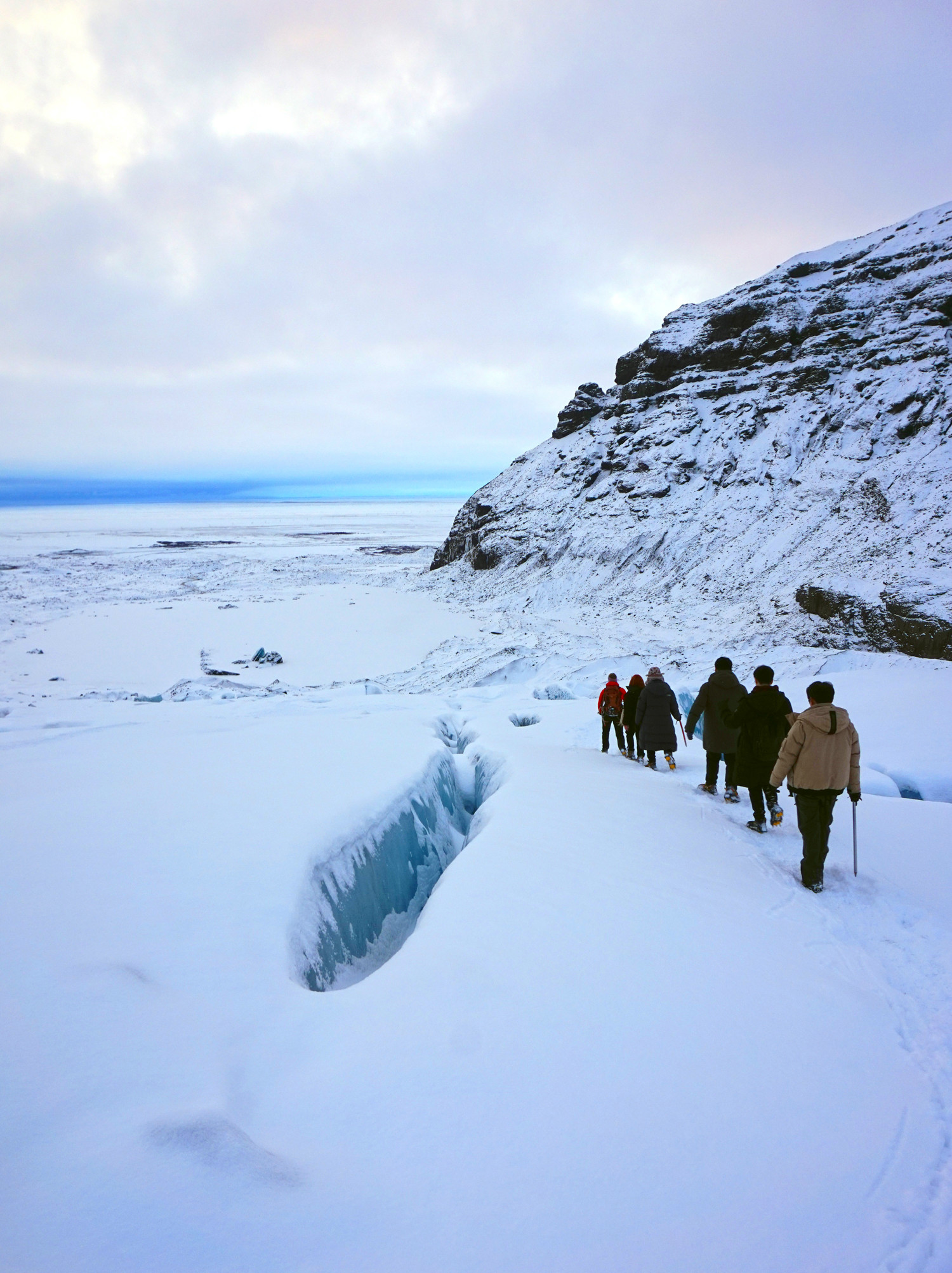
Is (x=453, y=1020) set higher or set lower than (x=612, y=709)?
higher

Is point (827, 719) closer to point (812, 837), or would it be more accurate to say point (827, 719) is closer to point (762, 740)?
point (812, 837)

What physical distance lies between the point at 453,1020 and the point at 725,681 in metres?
5.05

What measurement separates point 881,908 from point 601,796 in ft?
8.86

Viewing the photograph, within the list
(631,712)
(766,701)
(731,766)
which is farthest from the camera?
(631,712)

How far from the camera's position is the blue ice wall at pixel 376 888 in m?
4.10

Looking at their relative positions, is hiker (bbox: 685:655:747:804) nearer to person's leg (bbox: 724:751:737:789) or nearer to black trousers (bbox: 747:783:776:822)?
person's leg (bbox: 724:751:737:789)

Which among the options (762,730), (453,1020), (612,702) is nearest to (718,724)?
(762,730)

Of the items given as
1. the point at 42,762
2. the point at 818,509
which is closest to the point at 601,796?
the point at 42,762

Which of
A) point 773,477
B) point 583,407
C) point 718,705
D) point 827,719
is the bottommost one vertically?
point 718,705

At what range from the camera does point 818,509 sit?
2272 centimetres

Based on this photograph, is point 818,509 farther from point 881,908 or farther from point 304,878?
point 304,878

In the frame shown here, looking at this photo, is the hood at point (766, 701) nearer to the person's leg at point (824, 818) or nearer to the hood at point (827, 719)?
the hood at point (827, 719)

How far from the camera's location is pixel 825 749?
15.9 ft

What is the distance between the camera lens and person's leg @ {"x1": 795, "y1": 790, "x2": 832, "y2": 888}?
486 centimetres
